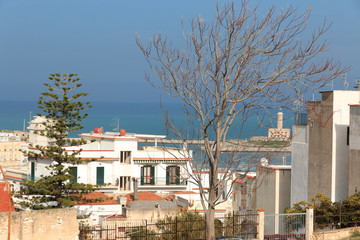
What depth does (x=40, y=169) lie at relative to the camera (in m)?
35.6

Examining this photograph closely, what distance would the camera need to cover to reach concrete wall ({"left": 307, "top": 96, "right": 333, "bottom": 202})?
24500mm

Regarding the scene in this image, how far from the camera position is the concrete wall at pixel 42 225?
15344 millimetres

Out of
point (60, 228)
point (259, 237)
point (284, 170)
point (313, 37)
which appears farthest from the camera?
point (284, 170)

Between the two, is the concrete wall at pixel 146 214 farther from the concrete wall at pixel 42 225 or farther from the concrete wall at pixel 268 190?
the concrete wall at pixel 42 225

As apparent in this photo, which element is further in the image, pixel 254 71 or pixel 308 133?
pixel 308 133

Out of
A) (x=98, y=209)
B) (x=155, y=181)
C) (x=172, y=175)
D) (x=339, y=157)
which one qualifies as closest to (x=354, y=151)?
(x=339, y=157)

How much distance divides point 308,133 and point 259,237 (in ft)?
29.2

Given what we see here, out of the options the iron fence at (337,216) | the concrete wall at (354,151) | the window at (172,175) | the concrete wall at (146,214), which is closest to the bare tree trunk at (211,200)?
the iron fence at (337,216)

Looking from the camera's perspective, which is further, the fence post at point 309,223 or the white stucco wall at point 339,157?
the white stucco wall at point 339,157

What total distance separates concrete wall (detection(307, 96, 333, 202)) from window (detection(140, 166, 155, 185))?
593 inches

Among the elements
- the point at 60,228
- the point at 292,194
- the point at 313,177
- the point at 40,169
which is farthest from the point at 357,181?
the point at 40,169

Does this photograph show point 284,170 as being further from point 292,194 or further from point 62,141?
point 62,141

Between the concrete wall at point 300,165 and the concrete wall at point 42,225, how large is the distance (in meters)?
12.9

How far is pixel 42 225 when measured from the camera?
15828 millimetres
